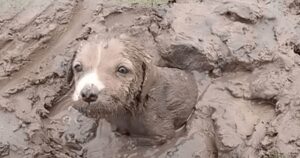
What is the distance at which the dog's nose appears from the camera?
4.50 m

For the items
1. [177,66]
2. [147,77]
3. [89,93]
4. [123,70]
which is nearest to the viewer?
[89,93]

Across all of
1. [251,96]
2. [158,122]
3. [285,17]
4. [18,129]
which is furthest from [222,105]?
[18,129]

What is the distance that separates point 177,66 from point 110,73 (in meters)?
Result: 1.46

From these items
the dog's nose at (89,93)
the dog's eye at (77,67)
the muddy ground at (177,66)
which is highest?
the dog's eye at (77,67)

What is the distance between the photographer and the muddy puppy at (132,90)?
4660 mm

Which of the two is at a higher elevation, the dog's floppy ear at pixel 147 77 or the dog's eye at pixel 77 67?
the dog's eye at pixel 77 67

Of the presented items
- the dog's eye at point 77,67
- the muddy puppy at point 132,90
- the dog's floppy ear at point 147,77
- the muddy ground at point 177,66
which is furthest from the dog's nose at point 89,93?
the muddy ground at point 177,66

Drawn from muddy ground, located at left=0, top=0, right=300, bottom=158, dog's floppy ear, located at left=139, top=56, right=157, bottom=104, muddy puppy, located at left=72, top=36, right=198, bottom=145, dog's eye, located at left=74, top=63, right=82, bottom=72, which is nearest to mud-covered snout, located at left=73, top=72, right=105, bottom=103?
muddy puppy, located at left=72, top=36, right=198, bottom=145

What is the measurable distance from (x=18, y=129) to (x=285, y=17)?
2.67 m

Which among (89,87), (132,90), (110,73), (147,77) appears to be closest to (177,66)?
(147,77)

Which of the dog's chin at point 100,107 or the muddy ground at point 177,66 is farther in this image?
the muddy ground at point 177,66

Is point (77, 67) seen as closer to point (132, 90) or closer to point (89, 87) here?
point (89, 87)

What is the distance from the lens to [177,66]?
6070 millimetres

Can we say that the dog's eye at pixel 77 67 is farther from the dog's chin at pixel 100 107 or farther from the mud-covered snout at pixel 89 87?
the dog's chin at pixel 100 107
